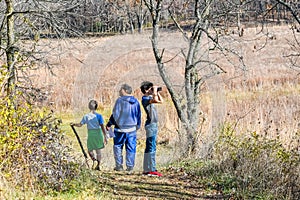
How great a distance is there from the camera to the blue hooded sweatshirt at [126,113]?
8.03 m

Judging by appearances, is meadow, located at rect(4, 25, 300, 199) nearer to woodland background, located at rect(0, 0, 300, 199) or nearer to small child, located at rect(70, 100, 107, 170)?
woodland background, located at rect(0, 0, 300, 199)

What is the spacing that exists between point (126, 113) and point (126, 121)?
19 centimetres

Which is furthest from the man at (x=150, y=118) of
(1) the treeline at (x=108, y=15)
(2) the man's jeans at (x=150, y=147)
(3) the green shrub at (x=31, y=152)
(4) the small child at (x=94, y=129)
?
(3) the green shrub at (x=31, y=152)

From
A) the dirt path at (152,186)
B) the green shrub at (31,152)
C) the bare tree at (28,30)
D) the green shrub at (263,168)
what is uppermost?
the bare tree at (28,30)

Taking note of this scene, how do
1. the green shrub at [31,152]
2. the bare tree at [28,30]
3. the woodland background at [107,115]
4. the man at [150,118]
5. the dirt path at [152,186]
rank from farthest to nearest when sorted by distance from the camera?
the man at [150,118] → the dirt path at [152,186] → the bare tree at [28,30] → the woodland background at [107,115] → the green shrub at [31,152]

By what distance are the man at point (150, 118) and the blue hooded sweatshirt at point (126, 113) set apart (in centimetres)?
22

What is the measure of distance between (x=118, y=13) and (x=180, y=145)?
291 centimetres

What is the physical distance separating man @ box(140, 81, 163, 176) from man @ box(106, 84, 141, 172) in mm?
239

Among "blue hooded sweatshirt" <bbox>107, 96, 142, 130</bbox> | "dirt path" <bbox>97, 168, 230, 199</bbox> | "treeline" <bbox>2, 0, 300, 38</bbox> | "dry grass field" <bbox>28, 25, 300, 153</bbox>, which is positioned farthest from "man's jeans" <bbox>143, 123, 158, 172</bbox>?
"treeline" <bbox>2, 0, 300, 38</bbox>

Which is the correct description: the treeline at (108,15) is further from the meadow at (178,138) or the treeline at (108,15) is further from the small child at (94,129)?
the small child at (94,129)

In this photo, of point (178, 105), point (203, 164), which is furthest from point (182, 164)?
point (178, 105)

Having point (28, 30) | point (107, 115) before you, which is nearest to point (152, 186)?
point (28, 30)

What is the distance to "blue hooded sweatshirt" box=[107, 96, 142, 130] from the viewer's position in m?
8.03

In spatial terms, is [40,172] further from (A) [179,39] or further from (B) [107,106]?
(A) [179,39]
